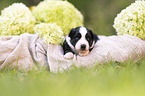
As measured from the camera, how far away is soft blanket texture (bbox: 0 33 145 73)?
322cm

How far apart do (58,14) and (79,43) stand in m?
1.79

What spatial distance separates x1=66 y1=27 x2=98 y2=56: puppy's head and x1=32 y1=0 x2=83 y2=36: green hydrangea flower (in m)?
1.40

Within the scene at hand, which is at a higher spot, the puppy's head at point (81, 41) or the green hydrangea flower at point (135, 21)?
the green hydrangea flower at point (135, 21)

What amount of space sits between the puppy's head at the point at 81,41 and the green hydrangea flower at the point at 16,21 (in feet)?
4.16

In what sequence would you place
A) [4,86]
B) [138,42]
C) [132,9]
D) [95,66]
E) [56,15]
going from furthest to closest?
[56,15] < [132,9] < [138,42] < [95,66] < [4,86]

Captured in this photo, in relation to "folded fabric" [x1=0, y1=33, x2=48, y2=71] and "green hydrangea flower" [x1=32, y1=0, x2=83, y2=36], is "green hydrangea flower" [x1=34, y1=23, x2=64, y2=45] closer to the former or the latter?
"folded fabric" [x1=0, y1=33, x2=48, y2=71]

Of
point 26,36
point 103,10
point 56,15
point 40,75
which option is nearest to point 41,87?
point 40,75

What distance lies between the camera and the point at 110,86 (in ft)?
6.23

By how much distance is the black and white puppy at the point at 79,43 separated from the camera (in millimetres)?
3178

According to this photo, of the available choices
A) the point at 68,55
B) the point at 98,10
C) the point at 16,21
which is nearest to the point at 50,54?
the point at 68,55

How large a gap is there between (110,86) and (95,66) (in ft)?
4.11

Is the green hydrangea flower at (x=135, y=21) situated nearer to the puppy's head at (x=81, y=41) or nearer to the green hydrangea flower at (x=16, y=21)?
the puppy's head at (x=81, y=41)

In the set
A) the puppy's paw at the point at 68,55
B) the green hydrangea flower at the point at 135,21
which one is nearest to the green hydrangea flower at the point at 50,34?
the puppy's paw at the point at 68,55

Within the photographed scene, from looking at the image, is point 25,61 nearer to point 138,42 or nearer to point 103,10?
point 138,42
